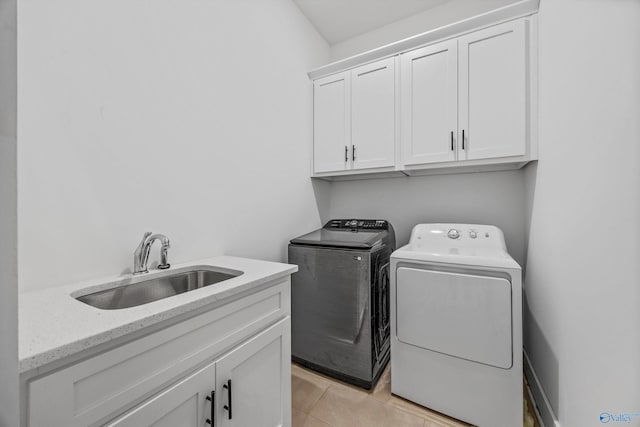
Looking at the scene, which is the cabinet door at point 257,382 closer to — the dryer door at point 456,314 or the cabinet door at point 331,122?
the dryer door at point 456,314

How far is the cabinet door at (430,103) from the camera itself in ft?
6.13

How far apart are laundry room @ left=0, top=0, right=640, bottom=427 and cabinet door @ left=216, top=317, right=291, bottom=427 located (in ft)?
0.04

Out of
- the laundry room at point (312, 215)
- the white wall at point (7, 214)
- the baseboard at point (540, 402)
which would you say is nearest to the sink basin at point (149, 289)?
the laundry room at point (312, 215)

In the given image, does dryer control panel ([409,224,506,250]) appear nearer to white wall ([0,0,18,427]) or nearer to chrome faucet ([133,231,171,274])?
chrome faucet ([133,231,171,274])

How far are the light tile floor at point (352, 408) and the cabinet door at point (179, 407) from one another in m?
0.84

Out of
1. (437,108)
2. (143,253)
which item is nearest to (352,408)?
(143,253)

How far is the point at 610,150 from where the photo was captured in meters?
0.89

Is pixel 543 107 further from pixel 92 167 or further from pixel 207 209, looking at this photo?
pixel 92 167

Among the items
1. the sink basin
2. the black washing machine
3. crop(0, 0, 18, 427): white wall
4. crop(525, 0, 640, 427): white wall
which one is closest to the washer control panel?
the black washing machine

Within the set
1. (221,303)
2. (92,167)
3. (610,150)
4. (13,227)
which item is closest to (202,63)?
(92,167)

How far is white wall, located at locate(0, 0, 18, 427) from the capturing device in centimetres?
25

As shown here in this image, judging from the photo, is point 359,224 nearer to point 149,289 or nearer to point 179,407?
point 149,289

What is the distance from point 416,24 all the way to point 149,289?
2945 mm

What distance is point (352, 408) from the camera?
1.58 meters
